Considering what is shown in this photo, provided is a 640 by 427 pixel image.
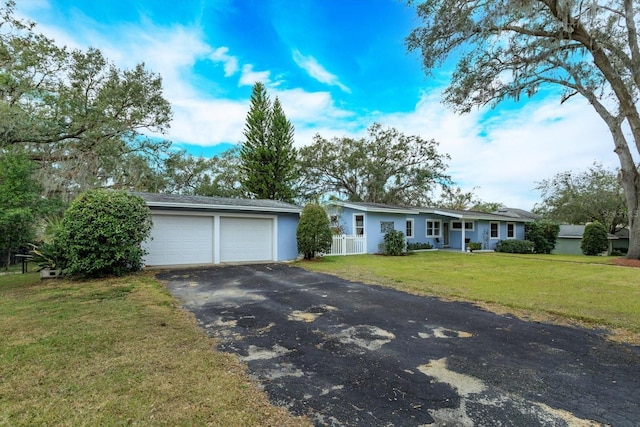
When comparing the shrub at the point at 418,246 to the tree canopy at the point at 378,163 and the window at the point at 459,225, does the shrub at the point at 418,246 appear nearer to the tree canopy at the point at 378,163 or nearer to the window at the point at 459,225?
the window at the point at 459,225

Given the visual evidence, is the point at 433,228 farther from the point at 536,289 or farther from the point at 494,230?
the point at 536,289

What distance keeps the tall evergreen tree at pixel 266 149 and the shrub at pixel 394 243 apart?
1183cm

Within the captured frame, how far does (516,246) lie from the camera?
19.6 metres

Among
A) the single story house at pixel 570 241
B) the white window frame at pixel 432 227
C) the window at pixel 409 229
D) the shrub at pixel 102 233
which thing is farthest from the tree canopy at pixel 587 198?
the shrub at pixel 102 233

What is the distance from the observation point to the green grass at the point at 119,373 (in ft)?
7.58

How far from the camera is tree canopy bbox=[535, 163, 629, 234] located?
25.8 metres

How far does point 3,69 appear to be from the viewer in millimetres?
11609

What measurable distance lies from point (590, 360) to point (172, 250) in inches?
447

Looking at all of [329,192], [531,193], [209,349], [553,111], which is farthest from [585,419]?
[531,193]

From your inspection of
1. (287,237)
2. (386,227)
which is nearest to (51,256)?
(287,237)

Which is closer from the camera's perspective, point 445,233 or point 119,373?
point 119,373

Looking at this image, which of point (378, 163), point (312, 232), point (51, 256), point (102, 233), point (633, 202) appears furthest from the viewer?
point (378, 163)

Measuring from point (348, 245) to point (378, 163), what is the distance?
46.8 ft

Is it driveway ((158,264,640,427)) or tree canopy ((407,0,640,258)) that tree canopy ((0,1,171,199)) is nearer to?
driveway ((158,264,640,427))
